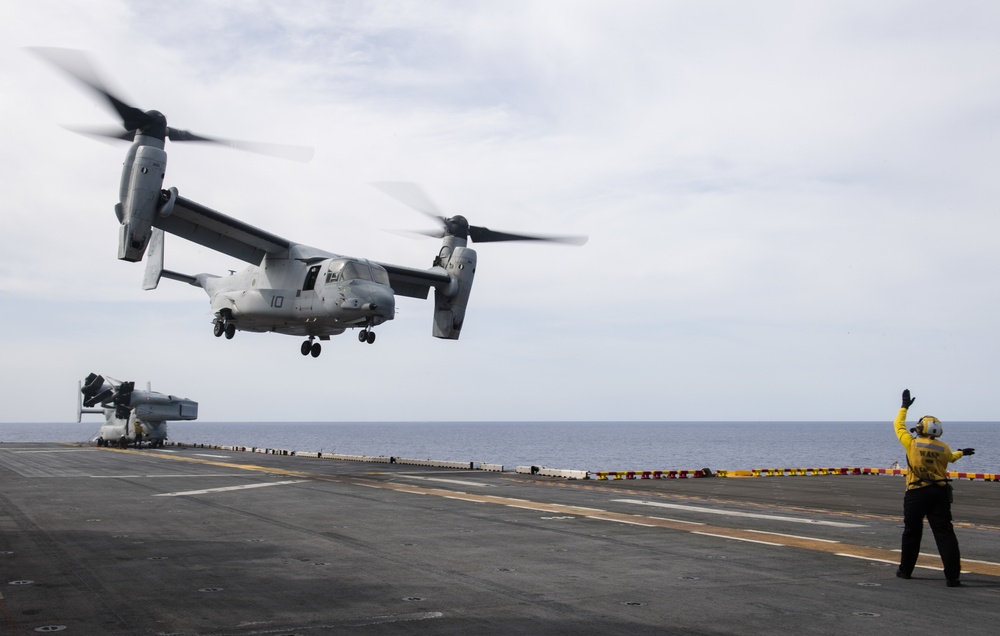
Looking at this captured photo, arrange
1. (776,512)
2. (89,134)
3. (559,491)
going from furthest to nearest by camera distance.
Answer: (89,134)
(559,491)
(776,512)

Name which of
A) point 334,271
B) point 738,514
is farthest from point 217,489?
point 738,514

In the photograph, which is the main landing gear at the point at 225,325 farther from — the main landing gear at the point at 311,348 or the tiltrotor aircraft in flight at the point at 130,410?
the tiltrotor aircraft in flight at the point at 130,410

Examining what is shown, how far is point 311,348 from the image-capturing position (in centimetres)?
3756

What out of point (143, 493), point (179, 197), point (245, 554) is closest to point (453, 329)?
point (179, 197)

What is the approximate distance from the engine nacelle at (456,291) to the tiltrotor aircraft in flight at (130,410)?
93.6ft

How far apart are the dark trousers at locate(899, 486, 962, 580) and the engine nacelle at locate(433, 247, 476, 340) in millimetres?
30510

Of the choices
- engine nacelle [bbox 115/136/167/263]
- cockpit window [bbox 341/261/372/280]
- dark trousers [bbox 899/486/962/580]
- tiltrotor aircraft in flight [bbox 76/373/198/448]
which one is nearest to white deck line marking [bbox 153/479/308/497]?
cockpit window [bbox 341/261/372/280]

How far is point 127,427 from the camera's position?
58594 millimetres

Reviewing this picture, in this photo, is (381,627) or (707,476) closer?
(381,627)

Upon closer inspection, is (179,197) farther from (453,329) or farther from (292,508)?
(292,508)

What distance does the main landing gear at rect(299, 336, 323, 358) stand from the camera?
37484 mm

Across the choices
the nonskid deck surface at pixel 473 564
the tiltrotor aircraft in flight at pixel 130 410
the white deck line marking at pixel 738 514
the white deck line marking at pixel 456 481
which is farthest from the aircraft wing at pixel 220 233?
the tiltrotor aircraft in flight at pixel 130 410

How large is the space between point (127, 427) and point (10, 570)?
172 ft

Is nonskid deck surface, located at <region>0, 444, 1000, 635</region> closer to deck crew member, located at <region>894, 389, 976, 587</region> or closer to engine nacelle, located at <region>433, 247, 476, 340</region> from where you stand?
deck crew member, located at <region>894, 389, 976, 587</region>
